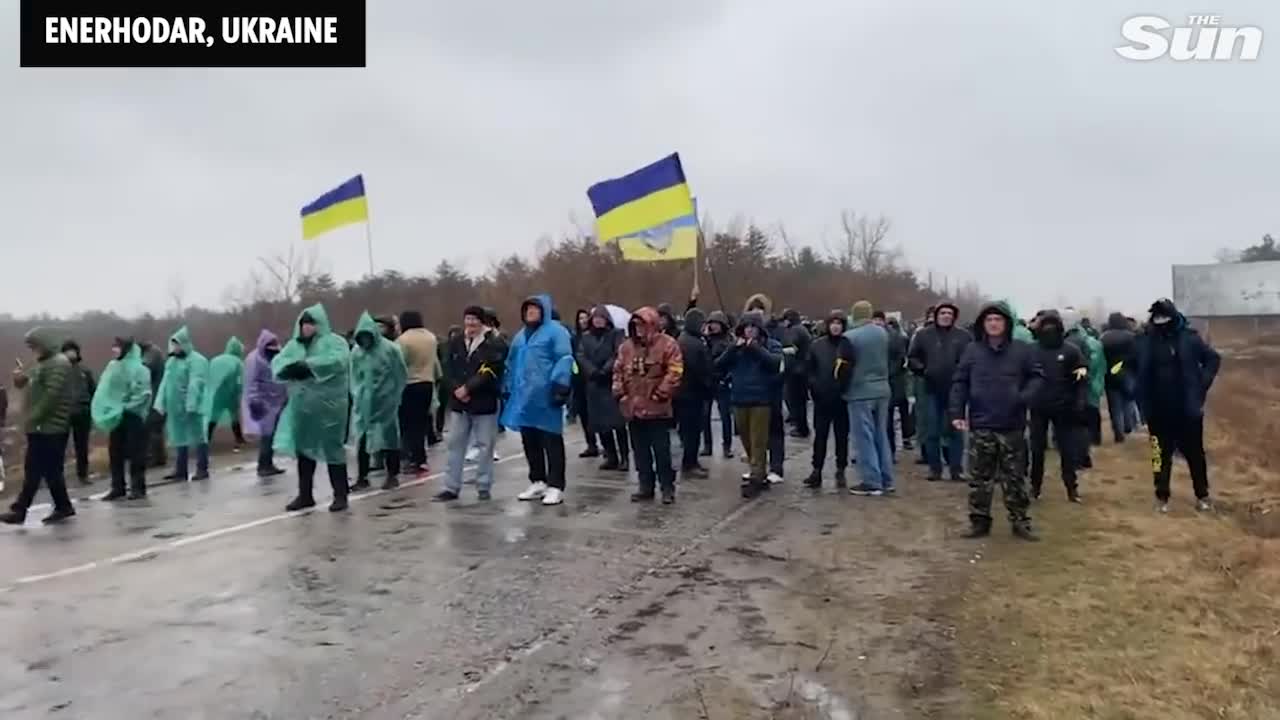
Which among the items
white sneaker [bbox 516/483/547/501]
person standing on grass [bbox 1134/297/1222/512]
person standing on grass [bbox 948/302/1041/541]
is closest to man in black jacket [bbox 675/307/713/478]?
white sneaker [bbox 516/483/547/501]

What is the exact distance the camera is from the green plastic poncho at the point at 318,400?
9.48 m

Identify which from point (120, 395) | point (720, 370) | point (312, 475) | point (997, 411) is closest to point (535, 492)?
point (312, 475)

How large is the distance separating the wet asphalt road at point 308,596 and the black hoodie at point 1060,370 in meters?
3.27

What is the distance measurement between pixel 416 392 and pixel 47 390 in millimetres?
3954

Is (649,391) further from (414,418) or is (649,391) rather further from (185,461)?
(185,461)

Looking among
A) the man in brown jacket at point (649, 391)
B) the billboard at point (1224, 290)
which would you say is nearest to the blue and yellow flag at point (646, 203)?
the man in brown jacket at point (649, 391)

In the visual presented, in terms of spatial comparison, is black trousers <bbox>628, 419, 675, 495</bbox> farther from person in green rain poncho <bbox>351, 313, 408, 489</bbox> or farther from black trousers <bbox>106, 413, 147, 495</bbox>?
black trousers <bbox>106, 413, 147, 495</bbox>

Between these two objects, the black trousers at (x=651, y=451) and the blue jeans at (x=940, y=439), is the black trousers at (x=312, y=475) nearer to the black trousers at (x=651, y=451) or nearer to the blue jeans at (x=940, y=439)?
the black trousers at (x=651, y=451)

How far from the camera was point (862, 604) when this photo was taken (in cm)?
642

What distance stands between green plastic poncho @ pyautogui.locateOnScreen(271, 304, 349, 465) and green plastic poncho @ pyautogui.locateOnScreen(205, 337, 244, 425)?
4.00 metres

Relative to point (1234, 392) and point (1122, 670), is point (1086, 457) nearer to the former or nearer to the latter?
point (1122, 670)

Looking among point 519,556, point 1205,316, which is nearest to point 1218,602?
point 519,556

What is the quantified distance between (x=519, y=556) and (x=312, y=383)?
3089mm

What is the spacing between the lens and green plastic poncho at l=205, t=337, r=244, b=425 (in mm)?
13312
